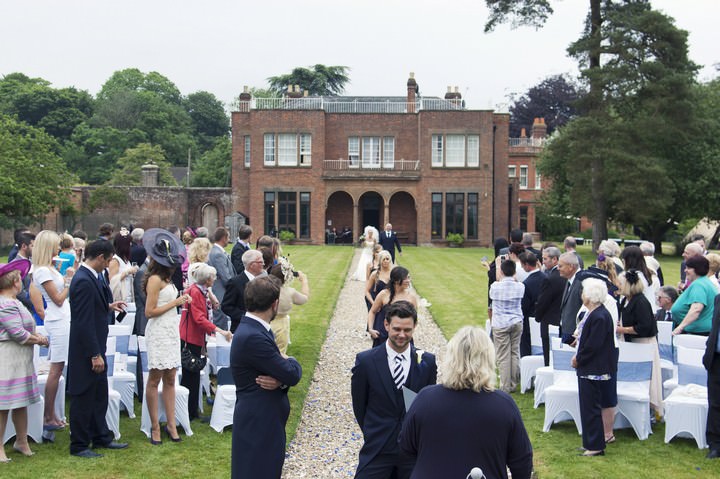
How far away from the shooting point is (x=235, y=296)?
8.02m

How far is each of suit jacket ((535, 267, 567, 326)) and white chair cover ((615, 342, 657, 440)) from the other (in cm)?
173

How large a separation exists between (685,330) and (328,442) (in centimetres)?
413

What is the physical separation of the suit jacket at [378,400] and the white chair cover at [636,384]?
3.89 meters

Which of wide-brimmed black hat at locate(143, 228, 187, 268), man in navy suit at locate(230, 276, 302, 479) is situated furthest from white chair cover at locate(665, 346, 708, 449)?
wide-brimmed black hat at locate(143, 228, 187, 268)

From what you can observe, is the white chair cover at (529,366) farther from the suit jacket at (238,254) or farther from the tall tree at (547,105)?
the tall tree at (547,105)

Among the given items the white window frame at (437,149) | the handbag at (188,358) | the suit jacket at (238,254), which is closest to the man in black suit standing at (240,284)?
the handbag at (188,358)

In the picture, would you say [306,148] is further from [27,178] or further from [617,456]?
[617,456]

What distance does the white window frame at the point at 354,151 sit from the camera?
44.2 metres

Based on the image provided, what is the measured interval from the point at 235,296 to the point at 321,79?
215 feet

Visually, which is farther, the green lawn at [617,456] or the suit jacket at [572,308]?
the suit jacket at [572,308]

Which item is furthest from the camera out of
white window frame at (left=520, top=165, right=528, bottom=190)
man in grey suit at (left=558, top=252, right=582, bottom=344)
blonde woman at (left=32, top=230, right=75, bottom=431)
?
white window frame at (left=520, top=165, right=528, bottom=190)

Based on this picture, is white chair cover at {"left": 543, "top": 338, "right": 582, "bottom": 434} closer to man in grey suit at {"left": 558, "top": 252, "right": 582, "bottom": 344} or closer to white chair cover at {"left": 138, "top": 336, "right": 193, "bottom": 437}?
man in grey suit at {"left": 558, "top": 252, "right": 582, "bottom": 344}

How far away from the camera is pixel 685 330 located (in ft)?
26.4

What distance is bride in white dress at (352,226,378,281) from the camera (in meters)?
19.4
